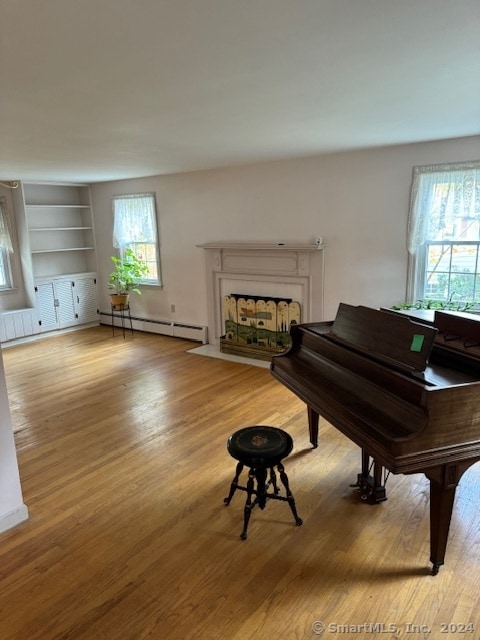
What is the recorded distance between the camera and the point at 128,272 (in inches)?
260

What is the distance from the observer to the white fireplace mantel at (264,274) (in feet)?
16.1

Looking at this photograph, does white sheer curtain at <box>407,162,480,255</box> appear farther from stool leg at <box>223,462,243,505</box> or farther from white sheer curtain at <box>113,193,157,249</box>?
white sheer curtain at <box>113,193,157,249</box>

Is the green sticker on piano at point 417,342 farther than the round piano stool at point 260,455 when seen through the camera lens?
No

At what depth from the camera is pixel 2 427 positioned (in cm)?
236

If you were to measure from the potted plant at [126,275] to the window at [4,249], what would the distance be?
4.98 feet

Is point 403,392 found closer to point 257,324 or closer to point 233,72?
point 233,72

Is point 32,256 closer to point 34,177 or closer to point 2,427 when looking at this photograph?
point 34,177

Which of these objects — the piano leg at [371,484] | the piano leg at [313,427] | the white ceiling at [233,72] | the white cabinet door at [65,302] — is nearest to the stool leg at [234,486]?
the piano leg at [371,484]

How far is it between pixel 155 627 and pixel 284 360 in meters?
1.62

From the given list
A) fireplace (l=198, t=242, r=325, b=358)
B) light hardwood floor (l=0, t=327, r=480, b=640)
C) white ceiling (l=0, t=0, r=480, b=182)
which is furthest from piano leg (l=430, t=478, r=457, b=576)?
fireplace (l=198, t=242, r=325, b=358)

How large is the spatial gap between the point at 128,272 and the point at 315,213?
3.19m

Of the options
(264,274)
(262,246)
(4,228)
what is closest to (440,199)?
(262,246)

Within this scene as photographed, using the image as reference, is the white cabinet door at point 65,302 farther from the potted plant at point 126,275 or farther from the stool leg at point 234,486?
the stool leg at point 234,486

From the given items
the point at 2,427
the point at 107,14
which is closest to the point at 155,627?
the point at 2,427
